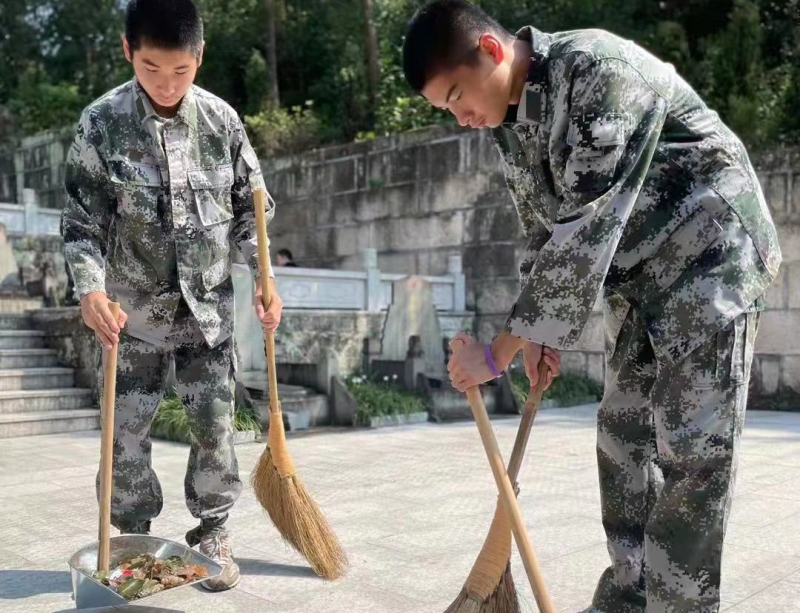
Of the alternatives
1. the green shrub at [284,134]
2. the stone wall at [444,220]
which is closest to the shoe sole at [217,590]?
the stone wall at [444,220]

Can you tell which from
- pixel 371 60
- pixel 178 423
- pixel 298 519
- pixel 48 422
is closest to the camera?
pixel 298 519

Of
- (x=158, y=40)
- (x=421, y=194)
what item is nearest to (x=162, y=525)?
(x=158, y=40)

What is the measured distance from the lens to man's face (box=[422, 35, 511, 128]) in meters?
1.89

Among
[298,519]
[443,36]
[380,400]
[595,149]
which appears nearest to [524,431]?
[595,149]

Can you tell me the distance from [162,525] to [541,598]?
2222 millimetres

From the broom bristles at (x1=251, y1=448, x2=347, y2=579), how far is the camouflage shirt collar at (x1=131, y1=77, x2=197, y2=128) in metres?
1.28

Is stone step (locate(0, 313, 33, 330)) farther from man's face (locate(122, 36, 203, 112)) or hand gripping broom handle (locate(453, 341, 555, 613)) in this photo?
hand gripping broom handle (locate(453, 341, 555, 613))

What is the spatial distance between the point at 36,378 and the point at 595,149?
675 cm

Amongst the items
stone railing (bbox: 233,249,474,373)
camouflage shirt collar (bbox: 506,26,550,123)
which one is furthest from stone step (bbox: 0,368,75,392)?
camouflage shirt collar (bbox: 506,26,550,123)

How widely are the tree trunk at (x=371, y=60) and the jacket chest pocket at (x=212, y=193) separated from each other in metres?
10.3

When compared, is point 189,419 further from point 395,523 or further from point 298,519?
point 395,523

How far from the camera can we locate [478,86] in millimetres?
1915

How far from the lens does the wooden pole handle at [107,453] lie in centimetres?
245

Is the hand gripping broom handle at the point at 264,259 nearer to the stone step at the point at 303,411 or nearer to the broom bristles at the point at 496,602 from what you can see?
the broom bristles at the point at 496,602
